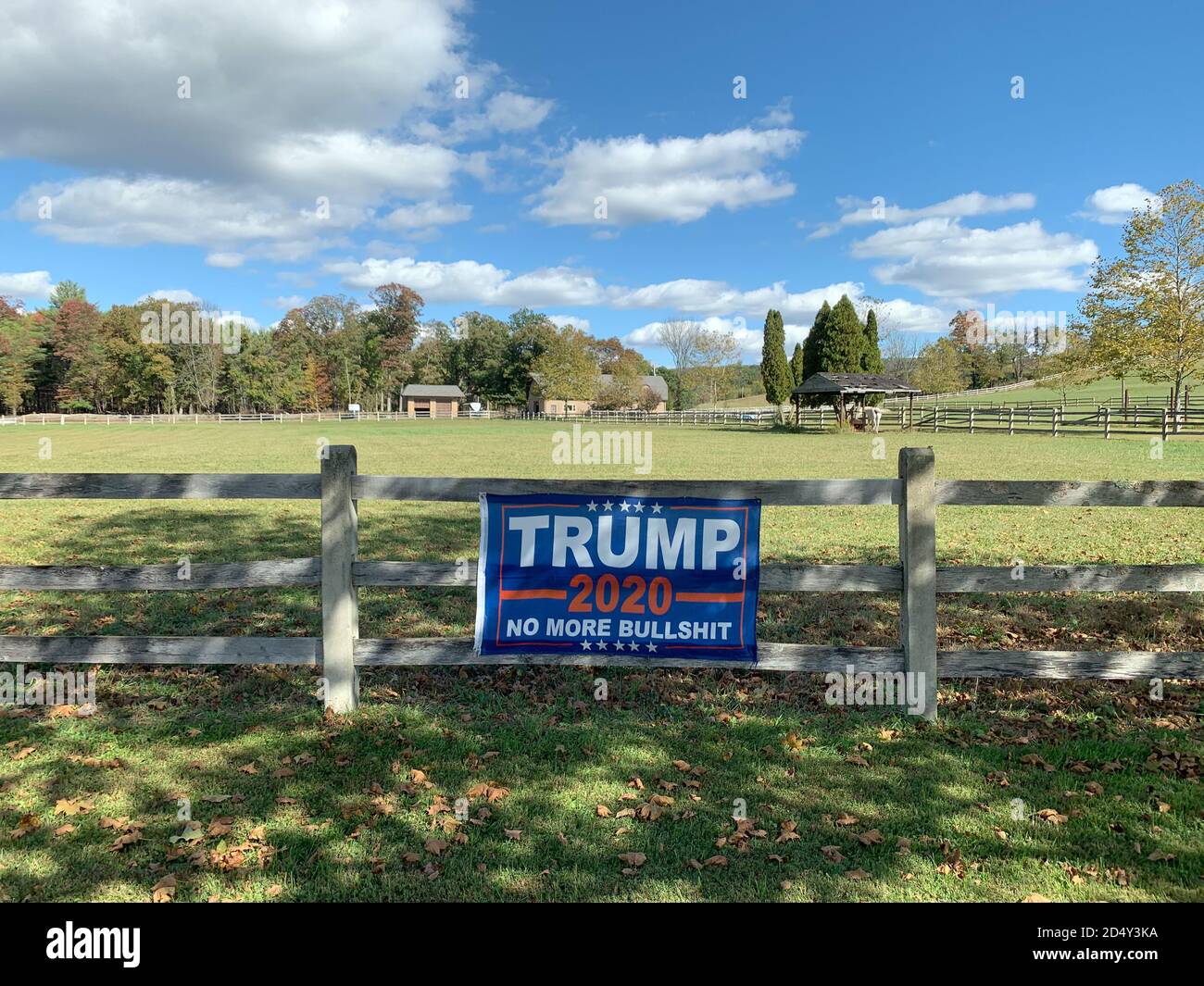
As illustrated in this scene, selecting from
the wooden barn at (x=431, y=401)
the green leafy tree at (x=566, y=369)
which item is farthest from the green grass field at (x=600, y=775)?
the wooden barn at (x=431, y=401)

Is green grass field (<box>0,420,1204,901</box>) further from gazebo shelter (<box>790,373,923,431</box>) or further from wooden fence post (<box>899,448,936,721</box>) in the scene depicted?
gazebo shelter (<box>790,373,923,431</box>)

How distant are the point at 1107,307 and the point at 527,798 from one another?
43006 millimetres

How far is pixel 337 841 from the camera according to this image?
3670 millimetres

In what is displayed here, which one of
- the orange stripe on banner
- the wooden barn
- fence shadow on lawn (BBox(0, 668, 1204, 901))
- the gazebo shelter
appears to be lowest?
fence shadow on lawn (BBox(0, 668, 1204, 901))

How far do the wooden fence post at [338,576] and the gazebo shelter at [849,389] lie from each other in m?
45.3

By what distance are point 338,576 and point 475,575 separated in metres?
0.88

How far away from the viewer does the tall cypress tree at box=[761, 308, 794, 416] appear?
56875 millimetres

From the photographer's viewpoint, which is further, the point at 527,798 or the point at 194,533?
the point at 194,533

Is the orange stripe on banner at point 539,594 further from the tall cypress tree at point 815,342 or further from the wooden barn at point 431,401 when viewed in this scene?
the wooden barn at point 431,401

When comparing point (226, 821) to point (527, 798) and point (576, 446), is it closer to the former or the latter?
point (527, 798)

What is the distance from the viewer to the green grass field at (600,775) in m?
3.42

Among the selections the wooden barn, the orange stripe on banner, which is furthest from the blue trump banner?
the wooden barn

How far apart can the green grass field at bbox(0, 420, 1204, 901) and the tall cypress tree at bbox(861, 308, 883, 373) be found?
5155 centimetres
